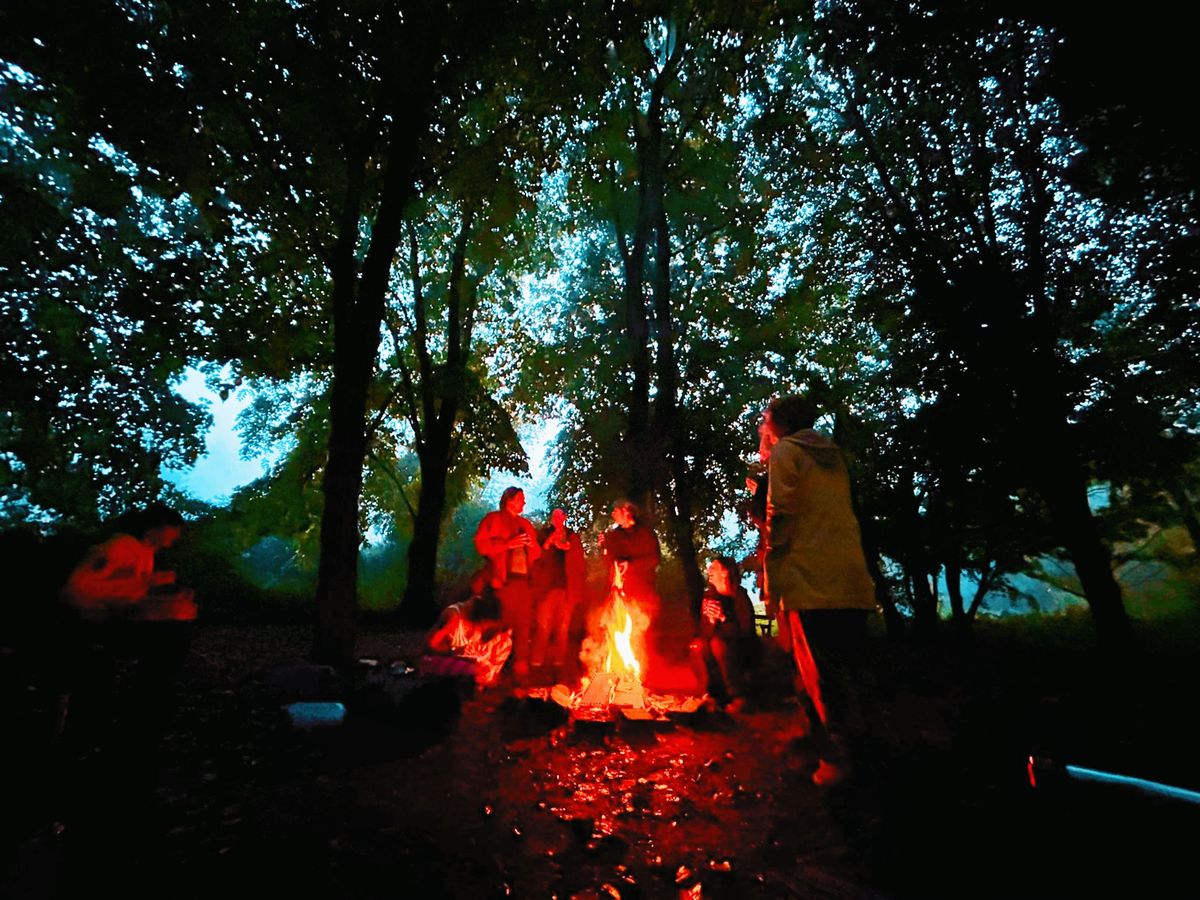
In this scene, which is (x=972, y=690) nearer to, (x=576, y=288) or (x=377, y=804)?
(x=377, y=804)

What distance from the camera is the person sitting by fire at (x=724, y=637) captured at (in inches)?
267

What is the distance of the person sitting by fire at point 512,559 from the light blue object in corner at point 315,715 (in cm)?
323

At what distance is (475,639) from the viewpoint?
7.81 meters

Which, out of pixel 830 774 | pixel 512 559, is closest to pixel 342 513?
pixel 512 559

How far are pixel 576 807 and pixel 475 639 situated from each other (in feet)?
14.6

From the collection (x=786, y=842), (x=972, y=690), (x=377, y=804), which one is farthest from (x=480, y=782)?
(x=972, y=690)

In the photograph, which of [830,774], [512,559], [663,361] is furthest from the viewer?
[663,361]

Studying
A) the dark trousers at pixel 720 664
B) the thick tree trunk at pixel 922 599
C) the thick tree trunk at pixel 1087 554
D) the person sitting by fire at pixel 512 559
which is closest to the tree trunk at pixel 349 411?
the person sitting by fire at pixel 512 559

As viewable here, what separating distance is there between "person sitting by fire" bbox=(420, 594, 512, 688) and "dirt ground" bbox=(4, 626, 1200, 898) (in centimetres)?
140

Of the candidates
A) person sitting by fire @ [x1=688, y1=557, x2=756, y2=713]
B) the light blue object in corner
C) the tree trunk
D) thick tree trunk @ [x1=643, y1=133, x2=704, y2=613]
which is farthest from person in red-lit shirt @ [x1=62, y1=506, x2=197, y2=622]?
thick tree trunk @ [x1=643, y1=133, x2=704, y2=613]

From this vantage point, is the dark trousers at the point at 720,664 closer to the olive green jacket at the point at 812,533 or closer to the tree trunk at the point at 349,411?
the olive green jacket at the point at 812,533

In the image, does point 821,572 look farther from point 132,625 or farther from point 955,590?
point 955,590

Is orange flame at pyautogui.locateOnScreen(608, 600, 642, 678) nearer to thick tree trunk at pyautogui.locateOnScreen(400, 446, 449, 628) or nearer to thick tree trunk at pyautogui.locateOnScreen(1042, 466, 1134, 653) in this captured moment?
thick tree trunk at pyautogui.locateOnScreen(1042, 466, 1134, 653)

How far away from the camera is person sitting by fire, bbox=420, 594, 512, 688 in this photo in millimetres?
7493
